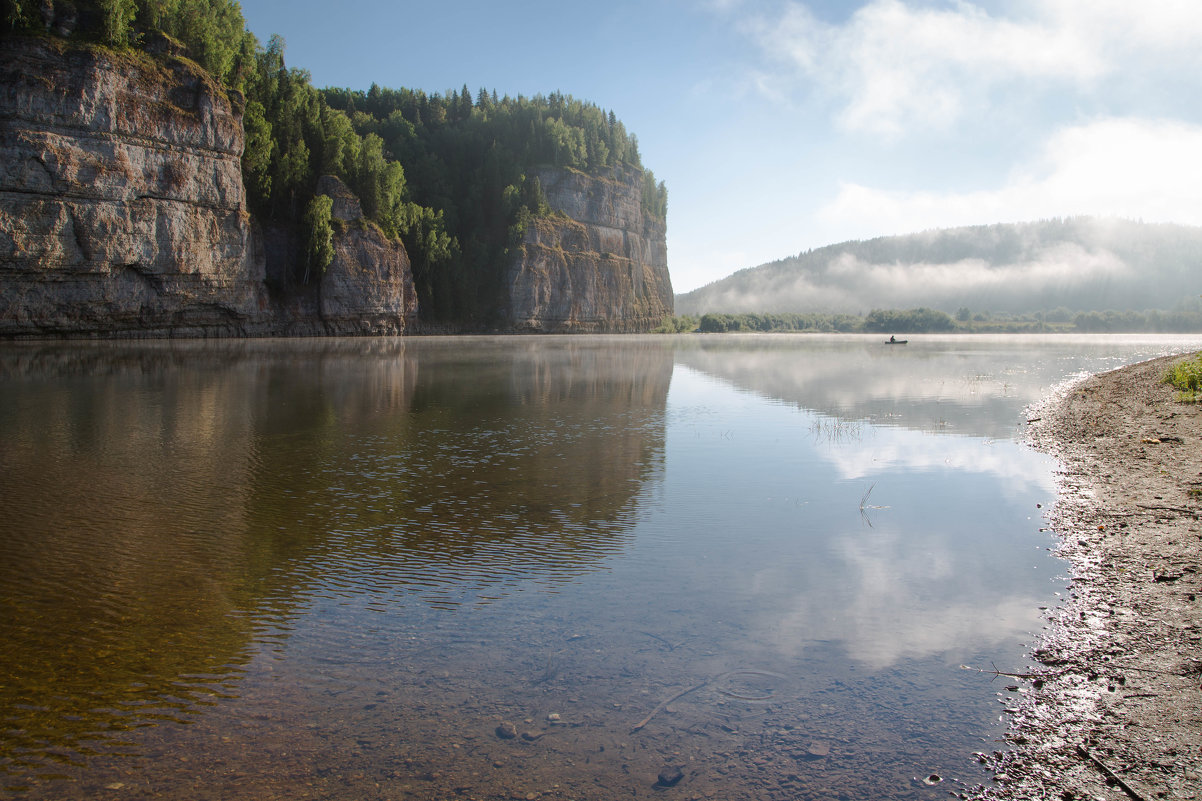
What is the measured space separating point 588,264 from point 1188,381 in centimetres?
12235

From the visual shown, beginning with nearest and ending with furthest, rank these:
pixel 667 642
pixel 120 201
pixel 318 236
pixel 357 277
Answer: pixel 667 642, pixel 120 201, pixel 318 236, pixel 357 277

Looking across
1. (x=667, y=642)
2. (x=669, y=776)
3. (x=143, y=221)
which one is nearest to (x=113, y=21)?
(x=143, y=221)

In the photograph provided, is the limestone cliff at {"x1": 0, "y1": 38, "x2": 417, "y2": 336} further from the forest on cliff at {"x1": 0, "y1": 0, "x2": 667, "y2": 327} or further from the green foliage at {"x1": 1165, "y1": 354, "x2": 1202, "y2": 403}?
the green foliage at {"x1": 1165, "y1": 354, "x2": 1202, "y2": 403}

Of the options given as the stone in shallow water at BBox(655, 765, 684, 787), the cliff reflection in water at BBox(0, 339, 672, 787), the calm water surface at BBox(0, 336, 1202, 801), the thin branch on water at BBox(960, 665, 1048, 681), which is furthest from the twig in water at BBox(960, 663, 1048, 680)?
the cliff reflection in water at BBox(0, 339, 672, 787)

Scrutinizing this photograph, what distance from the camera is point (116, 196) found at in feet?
193

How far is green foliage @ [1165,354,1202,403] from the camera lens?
20.7 metres

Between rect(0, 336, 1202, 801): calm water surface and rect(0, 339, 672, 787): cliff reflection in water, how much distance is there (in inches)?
2.1

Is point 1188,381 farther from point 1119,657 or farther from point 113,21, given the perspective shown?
point 113,21

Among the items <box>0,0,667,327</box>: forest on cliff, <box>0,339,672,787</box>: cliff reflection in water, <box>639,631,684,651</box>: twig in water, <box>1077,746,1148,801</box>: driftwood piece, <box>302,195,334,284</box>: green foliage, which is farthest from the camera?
<box>302,195,334,284</box>: green foliage

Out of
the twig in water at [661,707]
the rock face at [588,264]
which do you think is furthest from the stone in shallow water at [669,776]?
the rock face at [588,264]

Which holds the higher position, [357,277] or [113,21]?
[113,21]

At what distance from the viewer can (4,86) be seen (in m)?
53.0

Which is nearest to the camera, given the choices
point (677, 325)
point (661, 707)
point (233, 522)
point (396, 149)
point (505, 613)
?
point (661, 707)

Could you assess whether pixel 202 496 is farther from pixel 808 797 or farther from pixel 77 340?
pixel 77 340
